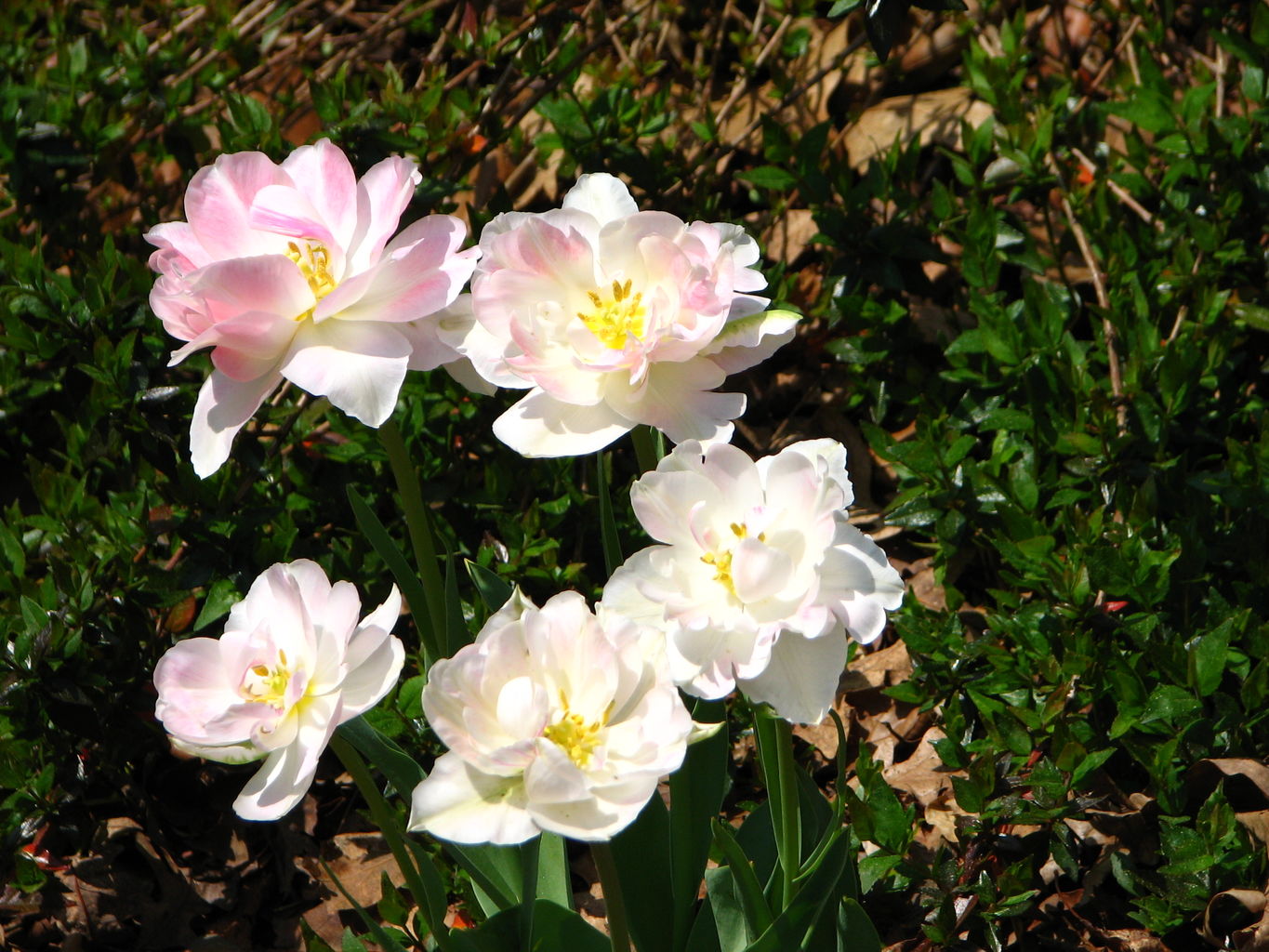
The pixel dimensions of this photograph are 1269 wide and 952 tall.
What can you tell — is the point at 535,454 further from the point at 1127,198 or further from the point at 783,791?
the point at 1127,198

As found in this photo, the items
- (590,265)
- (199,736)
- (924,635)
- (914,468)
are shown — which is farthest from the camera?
(914,468)

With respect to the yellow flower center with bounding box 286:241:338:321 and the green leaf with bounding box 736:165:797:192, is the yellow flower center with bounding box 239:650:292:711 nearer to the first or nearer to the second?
the yellow flower center with bounding box 286:241:338:321

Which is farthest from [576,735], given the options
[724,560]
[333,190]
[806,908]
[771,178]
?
[771,178]

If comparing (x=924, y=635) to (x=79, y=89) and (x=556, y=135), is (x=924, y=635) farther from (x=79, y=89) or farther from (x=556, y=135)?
(x=79, y=89)

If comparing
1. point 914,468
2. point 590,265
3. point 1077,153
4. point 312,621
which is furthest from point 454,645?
point 1077,153

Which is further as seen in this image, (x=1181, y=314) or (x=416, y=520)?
(x=1181, y=314)

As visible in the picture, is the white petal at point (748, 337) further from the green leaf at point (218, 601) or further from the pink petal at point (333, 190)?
the green leaf at point (218, 601)
